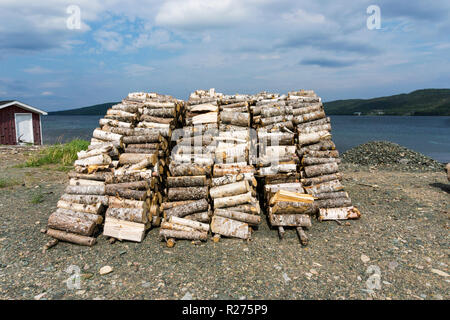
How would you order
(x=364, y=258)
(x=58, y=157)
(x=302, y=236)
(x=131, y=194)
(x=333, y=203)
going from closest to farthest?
(x=364, y=258) → (x=302, y=236) → (x=131, y=194) → (x=333, y=203) → (x=58, y=157)

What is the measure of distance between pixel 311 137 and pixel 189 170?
4.71 m

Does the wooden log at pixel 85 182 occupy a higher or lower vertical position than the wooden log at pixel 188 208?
higher

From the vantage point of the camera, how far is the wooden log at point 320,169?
10.3 m

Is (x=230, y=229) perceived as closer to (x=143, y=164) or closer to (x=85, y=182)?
(x=143, y=164)

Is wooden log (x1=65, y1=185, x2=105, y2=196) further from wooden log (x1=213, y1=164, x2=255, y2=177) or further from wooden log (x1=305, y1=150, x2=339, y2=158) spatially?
wooden log (x1=305, y1=150, x2=339, y2=158)

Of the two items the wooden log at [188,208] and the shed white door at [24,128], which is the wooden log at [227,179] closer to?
the wooden log at [188,208]

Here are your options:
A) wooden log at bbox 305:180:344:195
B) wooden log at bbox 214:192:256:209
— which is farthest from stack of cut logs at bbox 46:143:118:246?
wooden log at bbox 305:180:344:195

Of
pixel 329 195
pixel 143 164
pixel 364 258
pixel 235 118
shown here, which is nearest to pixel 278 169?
pixel 329 195

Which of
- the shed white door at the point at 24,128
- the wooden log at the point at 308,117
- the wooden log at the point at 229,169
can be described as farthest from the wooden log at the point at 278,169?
the shed white door at the point at 24,128

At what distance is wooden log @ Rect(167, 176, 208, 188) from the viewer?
9141 mm

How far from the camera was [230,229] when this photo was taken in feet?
27.0

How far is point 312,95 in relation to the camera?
41.4 ft

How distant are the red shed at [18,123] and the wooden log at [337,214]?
26961 millimetres

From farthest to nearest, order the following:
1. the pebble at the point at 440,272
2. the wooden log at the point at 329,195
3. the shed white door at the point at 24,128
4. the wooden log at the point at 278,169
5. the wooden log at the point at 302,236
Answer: the shed white door at the point at 24,128, the wooden log at the point at 329,195, the wooden log at the point at 278,169, the wooden log at the point at 302,236, the pebble at the point at 440,272
